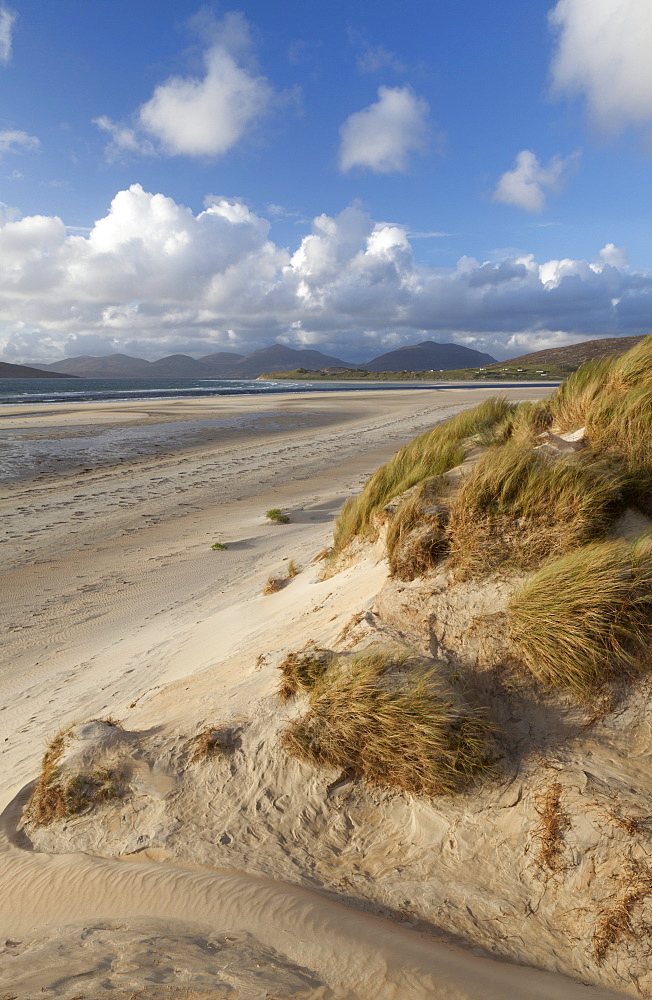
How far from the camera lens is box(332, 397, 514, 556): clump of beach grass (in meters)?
6.52

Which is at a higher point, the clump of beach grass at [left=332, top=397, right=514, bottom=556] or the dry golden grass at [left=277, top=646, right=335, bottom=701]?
the clump of beach grass at [left=332, top=397, right=514, bottom=556]

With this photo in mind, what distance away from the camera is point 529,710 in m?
3.53

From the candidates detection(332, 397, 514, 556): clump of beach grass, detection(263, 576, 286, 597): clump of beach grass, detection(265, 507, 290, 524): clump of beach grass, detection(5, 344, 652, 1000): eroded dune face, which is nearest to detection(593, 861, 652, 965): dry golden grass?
detection(5, 344, 652, 1000): eroded dune face

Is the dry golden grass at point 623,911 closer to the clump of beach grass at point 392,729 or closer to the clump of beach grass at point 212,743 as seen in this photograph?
the clump of beach grass at point 392,729

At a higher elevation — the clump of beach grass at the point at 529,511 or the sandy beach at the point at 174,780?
the clump of beach grass at the point at 529,511

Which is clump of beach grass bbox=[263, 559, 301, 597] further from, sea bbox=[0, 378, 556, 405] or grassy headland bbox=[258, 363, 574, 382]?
grassy headland bbox=[258, 363, 574, 382]

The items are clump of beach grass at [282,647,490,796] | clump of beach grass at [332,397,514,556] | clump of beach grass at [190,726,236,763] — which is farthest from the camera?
clump of beach grass at [332,397,514,556]

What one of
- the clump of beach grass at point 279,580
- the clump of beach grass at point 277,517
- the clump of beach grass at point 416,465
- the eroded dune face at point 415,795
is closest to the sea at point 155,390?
the clump of beach grass at point 277,517

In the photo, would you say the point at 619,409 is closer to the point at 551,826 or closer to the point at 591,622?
the point at 591,622

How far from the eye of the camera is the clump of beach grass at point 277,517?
1172cm

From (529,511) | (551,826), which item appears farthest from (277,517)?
(551,826)

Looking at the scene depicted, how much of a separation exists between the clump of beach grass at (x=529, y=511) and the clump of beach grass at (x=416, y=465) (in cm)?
161

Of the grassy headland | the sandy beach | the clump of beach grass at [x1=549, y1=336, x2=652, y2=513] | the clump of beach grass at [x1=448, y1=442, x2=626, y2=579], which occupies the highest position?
the grassy headland

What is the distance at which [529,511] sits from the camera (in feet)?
14.2
